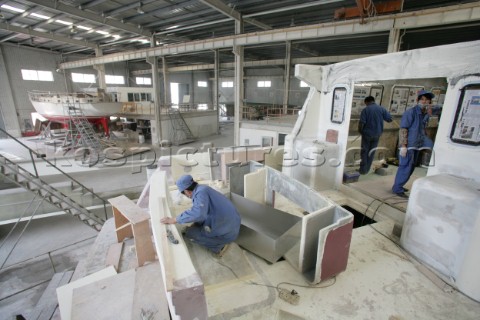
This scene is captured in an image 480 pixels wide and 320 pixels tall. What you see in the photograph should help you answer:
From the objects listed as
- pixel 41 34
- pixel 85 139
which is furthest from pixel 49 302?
pixel 41 34

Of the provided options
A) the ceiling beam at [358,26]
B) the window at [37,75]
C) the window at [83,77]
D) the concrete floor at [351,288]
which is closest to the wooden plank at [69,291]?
the concrete floor at [351,288]

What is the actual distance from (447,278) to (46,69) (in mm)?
23598

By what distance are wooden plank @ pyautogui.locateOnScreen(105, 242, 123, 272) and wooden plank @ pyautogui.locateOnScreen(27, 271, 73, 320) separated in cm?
156

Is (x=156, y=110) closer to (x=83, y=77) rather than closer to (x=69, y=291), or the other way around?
(x=83, y=77)

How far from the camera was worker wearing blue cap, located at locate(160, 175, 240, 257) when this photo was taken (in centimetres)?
290

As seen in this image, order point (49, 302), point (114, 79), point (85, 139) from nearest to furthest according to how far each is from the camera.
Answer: point (49, 302)
point (85, 139)
point (114, 79)

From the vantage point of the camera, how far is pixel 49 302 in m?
4.56

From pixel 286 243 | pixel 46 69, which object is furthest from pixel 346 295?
pixel 46 69

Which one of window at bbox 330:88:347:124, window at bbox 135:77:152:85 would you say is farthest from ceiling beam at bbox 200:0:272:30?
window at bbox 135:77:152:85

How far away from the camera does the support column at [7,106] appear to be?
15.0 metres

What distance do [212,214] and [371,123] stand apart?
4124 mm

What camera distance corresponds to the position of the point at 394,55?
3.45 meters

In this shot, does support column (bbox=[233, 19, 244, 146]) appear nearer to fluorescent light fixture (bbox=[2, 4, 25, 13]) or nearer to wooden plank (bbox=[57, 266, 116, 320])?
wooden plank (bbox=[57, 266, 116, 320])

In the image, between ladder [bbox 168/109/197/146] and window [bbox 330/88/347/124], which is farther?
ladder [bbox 168/109/197/146]
